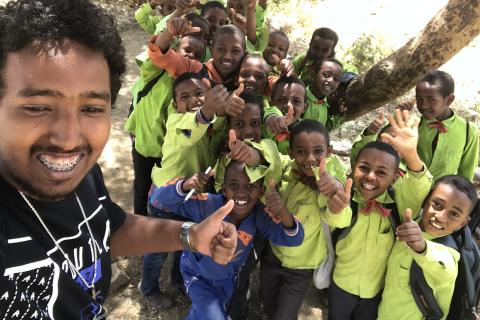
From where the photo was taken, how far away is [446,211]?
2.00 m

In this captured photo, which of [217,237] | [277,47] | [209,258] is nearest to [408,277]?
[209,258]

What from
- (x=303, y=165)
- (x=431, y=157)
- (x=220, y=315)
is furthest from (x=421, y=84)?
(x=220, y=315)

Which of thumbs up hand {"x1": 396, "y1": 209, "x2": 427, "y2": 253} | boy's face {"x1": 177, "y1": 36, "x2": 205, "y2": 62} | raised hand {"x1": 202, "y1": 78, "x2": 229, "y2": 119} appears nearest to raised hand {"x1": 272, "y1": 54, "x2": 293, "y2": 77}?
boy's face {"x1": 177, "y1": 36, "x2": 205, "y2": 62}

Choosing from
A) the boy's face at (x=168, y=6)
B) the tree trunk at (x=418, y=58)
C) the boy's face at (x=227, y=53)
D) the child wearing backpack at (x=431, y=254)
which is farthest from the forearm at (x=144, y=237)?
the boy's face at (x=168, y=6)

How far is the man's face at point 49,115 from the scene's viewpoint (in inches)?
37.8

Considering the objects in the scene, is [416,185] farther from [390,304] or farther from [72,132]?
[72,132]

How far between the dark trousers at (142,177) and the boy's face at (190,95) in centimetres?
57

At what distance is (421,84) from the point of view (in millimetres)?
2746

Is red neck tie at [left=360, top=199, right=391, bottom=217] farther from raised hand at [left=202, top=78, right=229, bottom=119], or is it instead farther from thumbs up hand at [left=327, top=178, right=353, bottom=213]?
raised hand at [left=202, top=78, right=229, bottom=119]

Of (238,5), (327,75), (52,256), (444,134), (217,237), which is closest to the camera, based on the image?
(52,256)

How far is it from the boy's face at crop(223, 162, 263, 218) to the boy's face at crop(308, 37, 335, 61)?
6.13 feet

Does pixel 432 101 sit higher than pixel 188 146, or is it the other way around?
pixel 432 101

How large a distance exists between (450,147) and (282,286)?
1.50 metres

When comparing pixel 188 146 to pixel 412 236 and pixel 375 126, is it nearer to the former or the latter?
pixel 412 236
